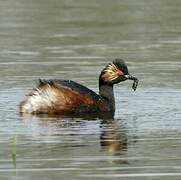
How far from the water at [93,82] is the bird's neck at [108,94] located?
7.0 inches

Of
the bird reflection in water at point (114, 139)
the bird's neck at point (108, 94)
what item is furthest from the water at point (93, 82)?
the bird's neck at point (108, 94)

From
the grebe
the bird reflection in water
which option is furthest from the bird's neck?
the bird reflection in water

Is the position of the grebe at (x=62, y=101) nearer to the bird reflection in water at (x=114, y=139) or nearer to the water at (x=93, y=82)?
the water at (x=93, y=82)

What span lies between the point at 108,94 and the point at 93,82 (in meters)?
1.94

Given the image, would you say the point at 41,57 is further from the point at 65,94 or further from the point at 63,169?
Answer: the point at 63,169

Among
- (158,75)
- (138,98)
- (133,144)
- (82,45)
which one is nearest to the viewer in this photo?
(133,144)

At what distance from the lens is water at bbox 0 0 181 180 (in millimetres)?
12078

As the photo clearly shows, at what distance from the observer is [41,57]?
837 inches

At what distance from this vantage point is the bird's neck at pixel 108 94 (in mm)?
16234

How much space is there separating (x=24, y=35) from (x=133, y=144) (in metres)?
11.5

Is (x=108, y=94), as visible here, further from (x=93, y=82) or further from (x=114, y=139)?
(x=114, y=139)

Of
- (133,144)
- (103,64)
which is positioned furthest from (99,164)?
(103,64)

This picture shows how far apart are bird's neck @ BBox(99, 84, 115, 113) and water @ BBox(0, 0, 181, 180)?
0.18m

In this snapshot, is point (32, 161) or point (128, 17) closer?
point (32, 161)
